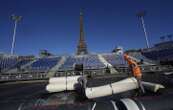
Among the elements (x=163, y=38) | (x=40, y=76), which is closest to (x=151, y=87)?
(x=40, y=76)

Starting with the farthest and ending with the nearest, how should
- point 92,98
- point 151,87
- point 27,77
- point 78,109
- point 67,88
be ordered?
point 27,77 → point 67,88 → point 151,87 → point 92,98 → point 78,109

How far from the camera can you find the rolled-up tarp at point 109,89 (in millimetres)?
→ 5109

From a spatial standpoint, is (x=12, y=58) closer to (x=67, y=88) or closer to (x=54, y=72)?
(x=54, y=72)

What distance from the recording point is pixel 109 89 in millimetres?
5227

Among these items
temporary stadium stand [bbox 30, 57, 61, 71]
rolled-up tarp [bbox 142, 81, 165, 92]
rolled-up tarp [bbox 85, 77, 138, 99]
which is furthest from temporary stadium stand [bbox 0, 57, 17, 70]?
rolled-up tarp [bbox 142, 81, 165, 92]

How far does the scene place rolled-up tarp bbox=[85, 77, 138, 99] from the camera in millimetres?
5109

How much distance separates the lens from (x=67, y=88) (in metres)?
5.91

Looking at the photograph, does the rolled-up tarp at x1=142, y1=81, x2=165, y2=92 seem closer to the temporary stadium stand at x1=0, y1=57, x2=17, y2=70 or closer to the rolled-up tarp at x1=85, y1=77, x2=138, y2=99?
the rolled-up tarp at x1=85, y1=77, x2=138, y2=99

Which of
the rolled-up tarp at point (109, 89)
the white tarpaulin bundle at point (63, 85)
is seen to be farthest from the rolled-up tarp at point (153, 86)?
the white tarpaulin bundle at point (63, 85)

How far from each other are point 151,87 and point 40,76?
760 inches

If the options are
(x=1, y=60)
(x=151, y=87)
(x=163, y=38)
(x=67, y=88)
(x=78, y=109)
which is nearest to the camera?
(x=78, y=109)

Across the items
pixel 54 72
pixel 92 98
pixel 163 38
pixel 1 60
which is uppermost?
pixel 163 38

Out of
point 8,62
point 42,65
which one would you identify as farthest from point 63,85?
point 8,62

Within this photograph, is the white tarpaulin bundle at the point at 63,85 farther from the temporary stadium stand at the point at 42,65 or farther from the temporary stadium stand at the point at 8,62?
the temporary stadium stand at the point at 8,62
